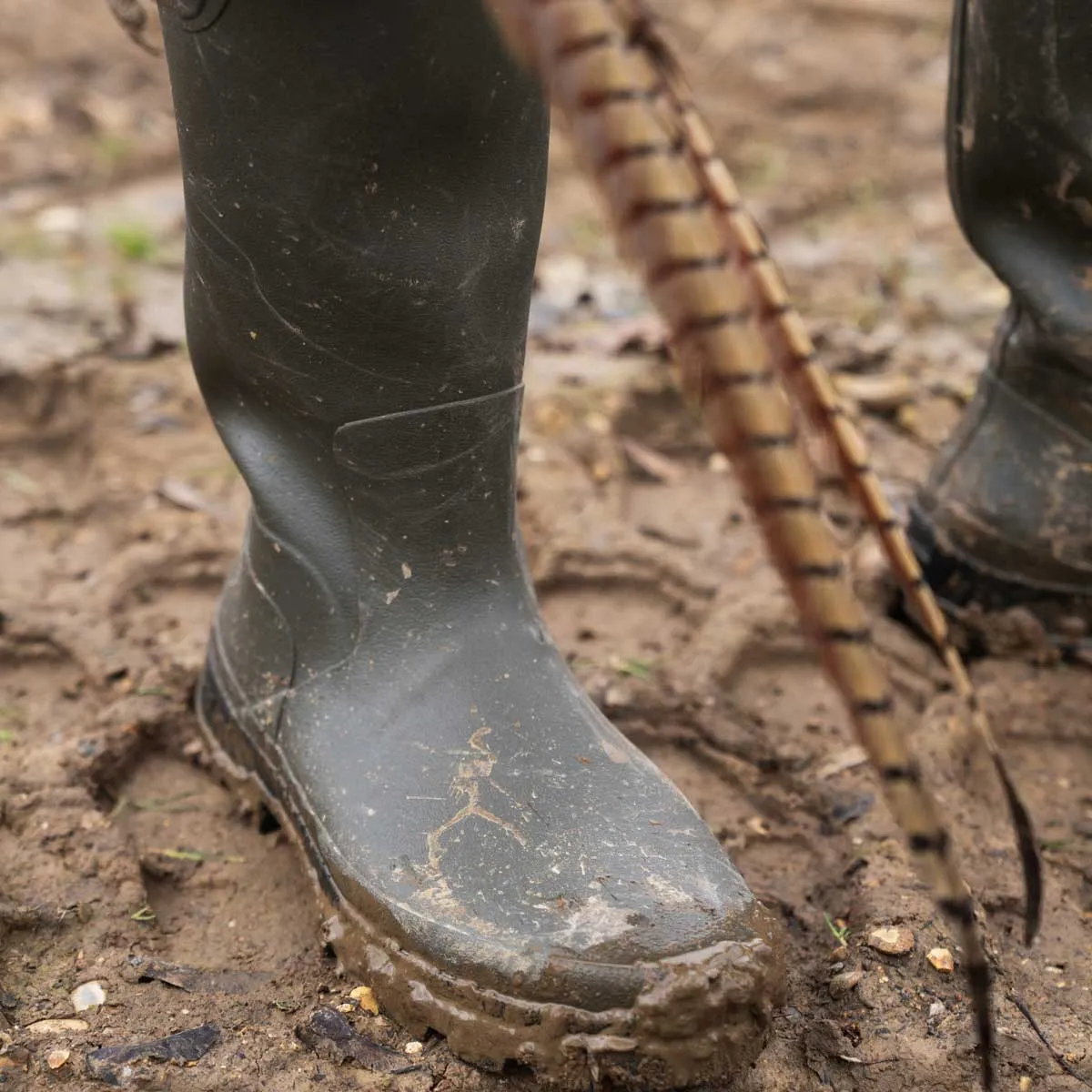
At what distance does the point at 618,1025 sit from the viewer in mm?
1004

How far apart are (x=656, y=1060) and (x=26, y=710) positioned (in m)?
0.93

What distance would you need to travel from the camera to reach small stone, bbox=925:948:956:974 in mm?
1191

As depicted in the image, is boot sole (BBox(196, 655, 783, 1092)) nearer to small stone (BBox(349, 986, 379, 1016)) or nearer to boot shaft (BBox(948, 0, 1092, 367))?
small stone (BBox(349, 986, 379, 1016))

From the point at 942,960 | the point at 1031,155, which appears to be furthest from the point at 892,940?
the point at 1031,155

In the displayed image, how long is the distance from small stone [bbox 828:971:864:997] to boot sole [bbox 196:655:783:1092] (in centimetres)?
12

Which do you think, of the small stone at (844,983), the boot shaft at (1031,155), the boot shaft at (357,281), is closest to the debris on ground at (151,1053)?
the boot shaft at (357,281)

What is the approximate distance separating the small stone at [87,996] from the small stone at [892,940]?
2.34 ft

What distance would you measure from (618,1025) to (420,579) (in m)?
0.47

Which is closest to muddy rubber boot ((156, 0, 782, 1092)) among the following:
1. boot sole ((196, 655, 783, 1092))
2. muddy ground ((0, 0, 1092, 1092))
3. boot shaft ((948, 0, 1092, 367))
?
boot sole ((196, 655, 783, 1092))

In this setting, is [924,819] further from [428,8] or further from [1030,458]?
[1030,458]

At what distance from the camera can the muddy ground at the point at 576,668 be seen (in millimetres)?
1149

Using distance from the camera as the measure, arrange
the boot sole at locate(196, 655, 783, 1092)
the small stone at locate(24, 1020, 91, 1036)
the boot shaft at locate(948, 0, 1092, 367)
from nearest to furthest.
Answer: the boot sole at locate(196, 655, 783, 1092) → the small stone at locate(24, 1020, 91, 1036) → the boot shaft at locate(948, 0, 1092, 367)

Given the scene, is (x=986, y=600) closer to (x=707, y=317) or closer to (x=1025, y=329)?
(x=1025, y=329)

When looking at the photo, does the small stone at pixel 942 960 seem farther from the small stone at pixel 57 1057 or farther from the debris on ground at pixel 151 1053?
the small stone at pixel 57 1057
